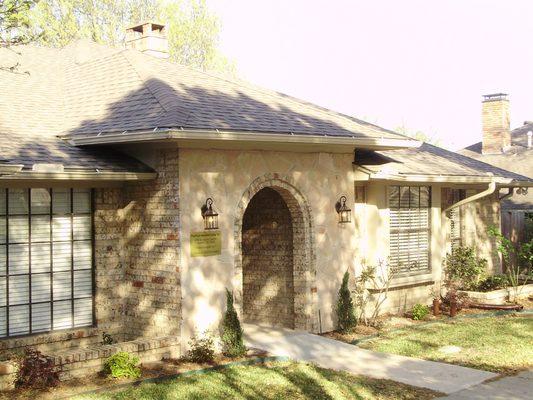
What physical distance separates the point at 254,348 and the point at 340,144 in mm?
3461

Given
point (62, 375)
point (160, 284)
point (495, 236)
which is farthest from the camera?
point (495, 236)

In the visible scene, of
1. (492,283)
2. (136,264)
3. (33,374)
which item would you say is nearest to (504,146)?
(492,283)

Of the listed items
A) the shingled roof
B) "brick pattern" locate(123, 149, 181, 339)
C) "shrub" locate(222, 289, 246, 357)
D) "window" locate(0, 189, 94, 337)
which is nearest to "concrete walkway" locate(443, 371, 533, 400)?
"shrub" locate(222, 289, 246, 357)

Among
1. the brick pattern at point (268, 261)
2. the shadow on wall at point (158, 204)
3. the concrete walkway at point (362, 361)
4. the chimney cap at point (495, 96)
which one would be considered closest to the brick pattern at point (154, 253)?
the shadow on wall at point (158, 204)

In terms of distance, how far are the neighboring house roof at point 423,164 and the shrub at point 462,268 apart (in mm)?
1714

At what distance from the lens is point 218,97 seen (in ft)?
39.0

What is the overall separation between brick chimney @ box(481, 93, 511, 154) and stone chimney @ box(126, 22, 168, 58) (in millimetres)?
15628

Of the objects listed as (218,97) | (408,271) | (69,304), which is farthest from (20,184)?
(408,271)

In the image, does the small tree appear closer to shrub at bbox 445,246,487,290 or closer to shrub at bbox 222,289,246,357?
shrub at bbox 222,289,246,357

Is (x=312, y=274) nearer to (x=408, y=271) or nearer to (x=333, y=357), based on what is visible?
(x=333, y=357)

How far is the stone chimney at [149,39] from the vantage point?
15070 millimetres

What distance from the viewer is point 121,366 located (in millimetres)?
9016

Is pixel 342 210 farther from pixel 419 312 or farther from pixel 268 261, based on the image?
pixel 419 312

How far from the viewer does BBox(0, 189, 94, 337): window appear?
999 cm
